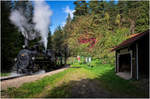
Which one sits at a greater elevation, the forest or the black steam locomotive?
the forest

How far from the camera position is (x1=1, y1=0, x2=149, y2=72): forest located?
670 inches

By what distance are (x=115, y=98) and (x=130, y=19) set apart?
78.9ft

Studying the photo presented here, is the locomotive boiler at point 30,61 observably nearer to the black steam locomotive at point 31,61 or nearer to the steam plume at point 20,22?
the black steam locomotive at point 31,61

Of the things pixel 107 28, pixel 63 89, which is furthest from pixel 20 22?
pixel 107 28

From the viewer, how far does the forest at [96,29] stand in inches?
670

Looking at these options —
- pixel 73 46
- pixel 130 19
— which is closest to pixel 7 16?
pixel 73 46

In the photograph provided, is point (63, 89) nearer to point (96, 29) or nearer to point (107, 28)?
point (107, 28)

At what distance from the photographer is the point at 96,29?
25.8m

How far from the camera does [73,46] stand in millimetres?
25453

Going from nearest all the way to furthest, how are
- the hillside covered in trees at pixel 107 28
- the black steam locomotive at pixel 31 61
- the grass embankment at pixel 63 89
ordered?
the grass embankment at pixel 63 89 → the black steam locomotive at pixel 31 61 → the hillside covered in trees at pixel 107 28

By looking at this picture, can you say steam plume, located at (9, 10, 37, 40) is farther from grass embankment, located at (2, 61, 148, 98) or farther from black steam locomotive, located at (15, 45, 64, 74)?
grass embankment, located at (2, 61, 148, 98)

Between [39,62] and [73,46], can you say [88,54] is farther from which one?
[39,62]

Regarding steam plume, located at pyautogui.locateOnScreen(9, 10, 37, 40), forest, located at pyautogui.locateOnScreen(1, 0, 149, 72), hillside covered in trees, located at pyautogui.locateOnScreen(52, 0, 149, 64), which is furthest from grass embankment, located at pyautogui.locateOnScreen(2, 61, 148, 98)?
hillside covered in trees, located at pyautogui.locateOnScreen(52, 0, 149, 64)

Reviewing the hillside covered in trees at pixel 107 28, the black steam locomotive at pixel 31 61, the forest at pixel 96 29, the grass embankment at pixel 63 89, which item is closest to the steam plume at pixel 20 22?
the forest at pixel 96 29
